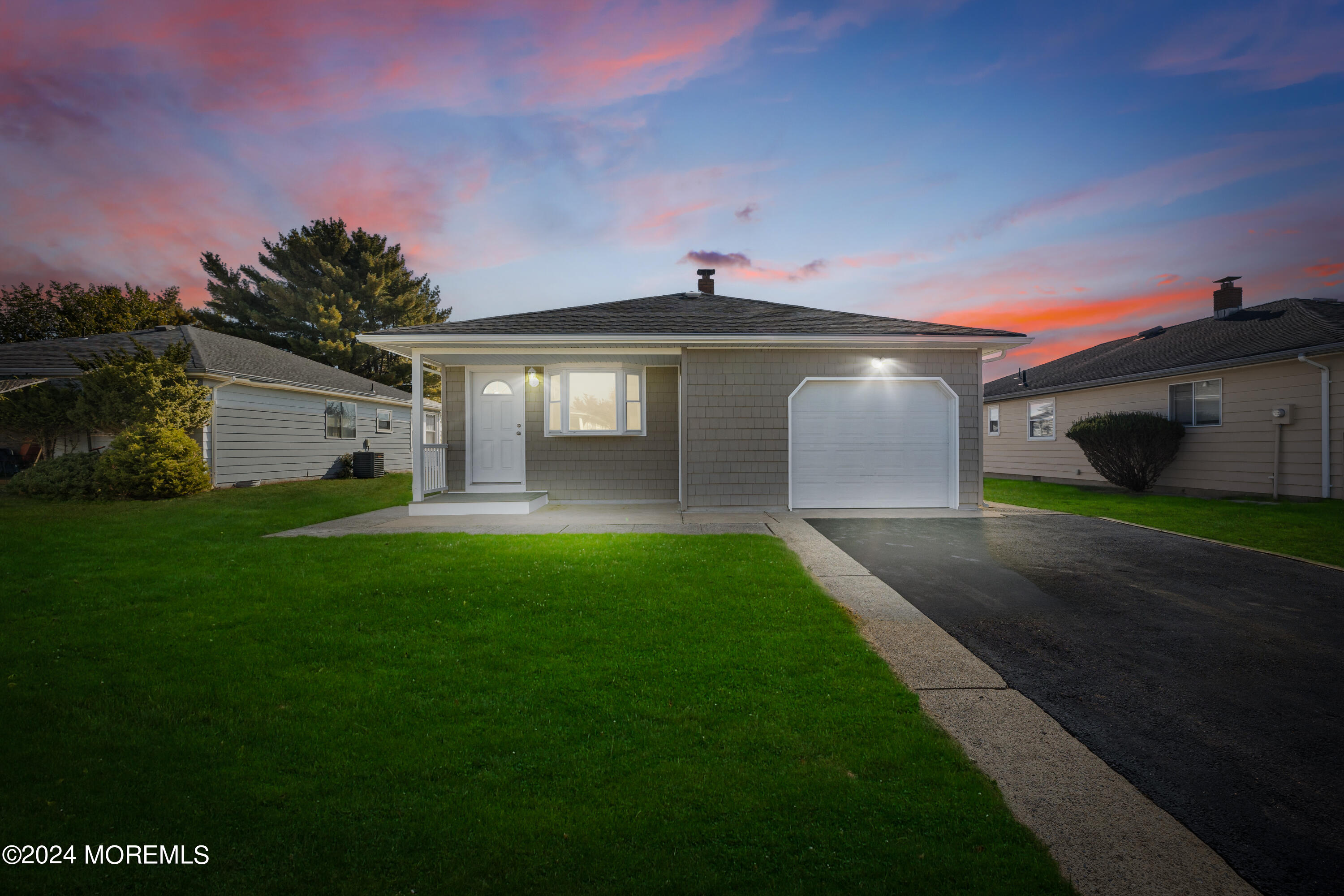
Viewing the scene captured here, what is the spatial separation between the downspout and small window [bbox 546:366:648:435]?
13.2 meters

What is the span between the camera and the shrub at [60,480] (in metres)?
11.8

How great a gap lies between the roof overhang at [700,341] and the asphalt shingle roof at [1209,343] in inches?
257

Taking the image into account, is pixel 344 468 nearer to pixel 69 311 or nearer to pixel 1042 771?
pixel 1042 771

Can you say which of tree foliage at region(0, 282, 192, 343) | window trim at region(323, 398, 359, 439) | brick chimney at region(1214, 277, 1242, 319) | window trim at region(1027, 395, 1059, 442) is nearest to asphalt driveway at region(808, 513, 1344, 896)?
window trim at region(1027, 395, 1059, 442)

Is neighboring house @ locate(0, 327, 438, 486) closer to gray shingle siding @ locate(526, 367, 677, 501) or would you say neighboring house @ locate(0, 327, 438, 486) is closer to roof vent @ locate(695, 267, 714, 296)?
gray shingle siding @ locate(526, 367, 677, 501)

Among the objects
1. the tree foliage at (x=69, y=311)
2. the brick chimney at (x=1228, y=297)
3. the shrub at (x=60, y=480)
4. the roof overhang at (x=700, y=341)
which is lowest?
the shrub at (x=60, y=480)

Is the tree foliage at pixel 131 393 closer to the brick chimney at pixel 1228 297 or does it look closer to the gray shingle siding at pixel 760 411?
the gray shingle siding at pixel 760 411

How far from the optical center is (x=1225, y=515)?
9.70 meters

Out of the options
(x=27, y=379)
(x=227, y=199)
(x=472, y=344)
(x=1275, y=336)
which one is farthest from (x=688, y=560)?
(x=227, y=199)

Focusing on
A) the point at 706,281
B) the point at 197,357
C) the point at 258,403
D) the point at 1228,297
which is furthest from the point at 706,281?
the point at 1228,297

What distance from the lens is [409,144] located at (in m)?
13.4

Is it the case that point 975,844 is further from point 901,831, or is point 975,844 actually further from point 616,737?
point 616,737

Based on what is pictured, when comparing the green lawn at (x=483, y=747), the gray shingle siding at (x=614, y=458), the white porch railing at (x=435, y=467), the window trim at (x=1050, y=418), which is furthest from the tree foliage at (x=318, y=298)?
the window trim at (x=1050, y=418)

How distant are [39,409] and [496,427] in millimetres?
11594
